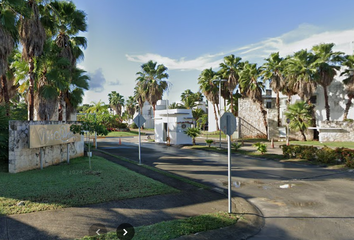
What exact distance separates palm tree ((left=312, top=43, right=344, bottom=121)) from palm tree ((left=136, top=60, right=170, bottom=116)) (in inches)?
851

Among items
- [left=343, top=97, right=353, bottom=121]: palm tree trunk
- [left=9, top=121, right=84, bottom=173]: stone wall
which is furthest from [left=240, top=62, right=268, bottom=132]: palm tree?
[left=9, top=121, right=84, bottom=173]: stone wall

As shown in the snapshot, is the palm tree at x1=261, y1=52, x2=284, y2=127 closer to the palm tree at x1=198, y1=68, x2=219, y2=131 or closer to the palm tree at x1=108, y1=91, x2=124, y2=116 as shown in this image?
the palm tree at x1=198, y1=68, x2=219, y2=131

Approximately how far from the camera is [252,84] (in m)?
33.5

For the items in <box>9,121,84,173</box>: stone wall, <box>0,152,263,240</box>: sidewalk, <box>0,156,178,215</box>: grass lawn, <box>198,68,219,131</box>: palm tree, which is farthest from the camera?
<box>198,68,219,131</box>: palm tree

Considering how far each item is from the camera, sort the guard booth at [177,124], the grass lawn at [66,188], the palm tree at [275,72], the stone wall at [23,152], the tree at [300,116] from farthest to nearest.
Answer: the palm tree at [275,72] < the tree at [300,116] < the guard booth at [177,124] < the stone wall at [23,152] < the grass lawn at [66,188]

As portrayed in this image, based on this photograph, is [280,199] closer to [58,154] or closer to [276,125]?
[58,154]

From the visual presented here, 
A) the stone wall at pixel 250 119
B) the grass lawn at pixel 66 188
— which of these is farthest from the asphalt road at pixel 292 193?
the stone wall at pixel 250 119

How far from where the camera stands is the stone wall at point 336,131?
88.3ft

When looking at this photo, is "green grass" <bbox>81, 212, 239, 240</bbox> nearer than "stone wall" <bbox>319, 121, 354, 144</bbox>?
Yes

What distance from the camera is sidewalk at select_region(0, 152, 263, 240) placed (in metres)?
4.98

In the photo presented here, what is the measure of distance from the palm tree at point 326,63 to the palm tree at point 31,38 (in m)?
28.0

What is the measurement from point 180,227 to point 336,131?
1119 inches

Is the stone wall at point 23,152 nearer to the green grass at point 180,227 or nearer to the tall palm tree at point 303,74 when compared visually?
the green grass at point 180,227

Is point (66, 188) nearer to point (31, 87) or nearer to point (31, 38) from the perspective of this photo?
point (31, 87)
